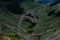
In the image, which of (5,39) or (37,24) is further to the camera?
(37,24)

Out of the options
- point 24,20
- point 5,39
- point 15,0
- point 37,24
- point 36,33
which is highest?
point 15,0

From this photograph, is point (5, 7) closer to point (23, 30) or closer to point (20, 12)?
point (20, 12)

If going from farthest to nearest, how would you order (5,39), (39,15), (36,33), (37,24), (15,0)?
(15,0) < (39,15) < (37,24) < (36,33) < (5,39)

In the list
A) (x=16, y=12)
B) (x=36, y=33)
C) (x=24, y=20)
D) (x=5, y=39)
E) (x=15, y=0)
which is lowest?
(x=5, y=39)

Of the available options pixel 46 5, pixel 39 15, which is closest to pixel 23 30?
pixel 39 15

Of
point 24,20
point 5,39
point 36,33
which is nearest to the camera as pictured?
point 5,39

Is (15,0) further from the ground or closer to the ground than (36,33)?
further from the ground

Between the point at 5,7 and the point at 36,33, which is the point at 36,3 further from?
the point at 36,33

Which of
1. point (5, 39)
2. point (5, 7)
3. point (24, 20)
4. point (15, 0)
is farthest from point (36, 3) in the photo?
point (5, 39)

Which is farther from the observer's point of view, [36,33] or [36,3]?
[36,3]
